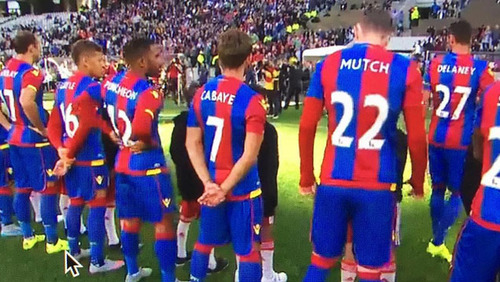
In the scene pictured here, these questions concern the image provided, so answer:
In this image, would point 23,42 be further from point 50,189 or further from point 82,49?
point 50,189

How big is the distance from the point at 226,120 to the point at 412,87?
1.10 metres

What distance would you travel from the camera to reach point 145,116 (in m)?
4.16

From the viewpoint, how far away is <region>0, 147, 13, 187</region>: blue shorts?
20.3 feet

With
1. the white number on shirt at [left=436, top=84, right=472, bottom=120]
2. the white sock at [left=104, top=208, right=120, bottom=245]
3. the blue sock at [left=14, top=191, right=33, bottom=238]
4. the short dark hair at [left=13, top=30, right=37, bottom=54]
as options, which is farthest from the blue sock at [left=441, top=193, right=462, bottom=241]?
the short dark hair at [left=13, top=30, right=37, bottom=54]

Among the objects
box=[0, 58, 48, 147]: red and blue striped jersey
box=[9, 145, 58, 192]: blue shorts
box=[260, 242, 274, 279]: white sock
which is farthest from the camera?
box=[9, 145, 58, 192]: blue shorts

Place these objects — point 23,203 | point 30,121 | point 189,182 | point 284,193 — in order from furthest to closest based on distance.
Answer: point 284,193
point 23,203
point 30,121
point 189,182

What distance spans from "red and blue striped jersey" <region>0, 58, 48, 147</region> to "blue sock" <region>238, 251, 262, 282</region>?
2.69 meters

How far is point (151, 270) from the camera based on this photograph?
512 centimetres

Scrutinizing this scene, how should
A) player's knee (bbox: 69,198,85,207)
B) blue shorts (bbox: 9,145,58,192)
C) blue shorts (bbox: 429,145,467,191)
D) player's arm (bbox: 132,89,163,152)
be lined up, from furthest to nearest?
blue shorts (bbox: 9,145,58,192) < player's knee (bbox: 69,198,85,207) < blue shorts (bbox: 429,145,467,191) < player's arm (bbox: 132,89,163,152)

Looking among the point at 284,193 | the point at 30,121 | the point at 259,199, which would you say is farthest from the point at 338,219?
the point at 284,193

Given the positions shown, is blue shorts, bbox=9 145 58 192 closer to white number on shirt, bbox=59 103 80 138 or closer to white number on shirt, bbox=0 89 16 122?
white number on shirt, bbox=0 89 16 122

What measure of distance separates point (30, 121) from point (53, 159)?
1.63 ft

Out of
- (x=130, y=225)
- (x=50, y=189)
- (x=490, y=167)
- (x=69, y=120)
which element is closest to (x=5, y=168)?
(x=50, y=189)

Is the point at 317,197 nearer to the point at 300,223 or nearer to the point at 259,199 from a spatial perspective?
the point at 259,199
